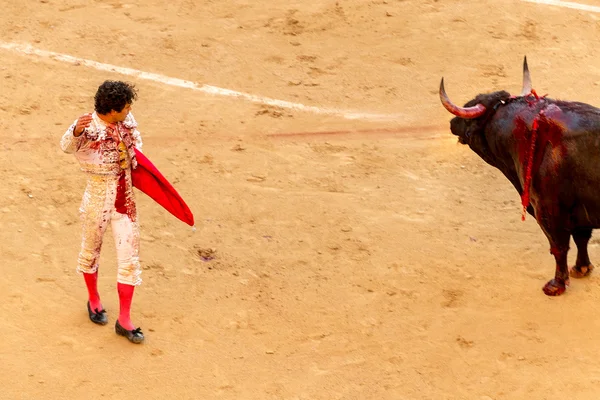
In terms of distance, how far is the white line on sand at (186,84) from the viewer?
36.0 feet

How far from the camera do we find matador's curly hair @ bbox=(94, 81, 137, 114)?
6.76 metres

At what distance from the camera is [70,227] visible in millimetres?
8820

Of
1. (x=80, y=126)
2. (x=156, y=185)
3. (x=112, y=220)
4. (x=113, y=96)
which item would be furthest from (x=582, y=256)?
(x=80, y=126)

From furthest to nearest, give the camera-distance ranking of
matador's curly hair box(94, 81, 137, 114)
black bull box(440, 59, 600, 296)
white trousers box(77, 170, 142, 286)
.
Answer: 1. black bull box(440, 59, 600, 296)
2. white trousers box(77, 170, 142, 286)
3. matador's curly hair box(94, 81, 137, 114)

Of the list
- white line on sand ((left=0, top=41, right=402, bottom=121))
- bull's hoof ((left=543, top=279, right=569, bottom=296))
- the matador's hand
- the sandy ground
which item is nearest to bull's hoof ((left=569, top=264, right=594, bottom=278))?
A: the sandy ground

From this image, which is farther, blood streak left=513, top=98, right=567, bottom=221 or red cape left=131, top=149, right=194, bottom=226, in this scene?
blood streak left=513, top=98, right=567, bottom=221

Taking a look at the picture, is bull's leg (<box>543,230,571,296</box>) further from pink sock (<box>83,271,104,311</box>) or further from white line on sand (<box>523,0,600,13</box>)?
white line on sand (<box>523,0,600,13</box>)

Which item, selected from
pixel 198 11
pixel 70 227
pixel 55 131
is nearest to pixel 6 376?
pixel 70 227

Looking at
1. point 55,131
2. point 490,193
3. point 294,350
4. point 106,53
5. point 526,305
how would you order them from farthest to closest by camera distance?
1. point 106,53
2. point 55,131
3. point 490,193
4. point 526,305
5. point 294,350

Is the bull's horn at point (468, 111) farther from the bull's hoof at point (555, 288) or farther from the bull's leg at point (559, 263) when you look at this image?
the bull's hoof at point (555, 288)

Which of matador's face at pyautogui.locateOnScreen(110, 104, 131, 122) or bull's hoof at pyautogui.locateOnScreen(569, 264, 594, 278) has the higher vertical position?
matador's face at pyautogui.locateOnScreen(110, 104, 131, 122)

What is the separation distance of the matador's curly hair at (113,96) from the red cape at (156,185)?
0.43m

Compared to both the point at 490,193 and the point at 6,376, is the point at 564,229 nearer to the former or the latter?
the point at 490,193

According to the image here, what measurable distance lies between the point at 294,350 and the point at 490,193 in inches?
117
